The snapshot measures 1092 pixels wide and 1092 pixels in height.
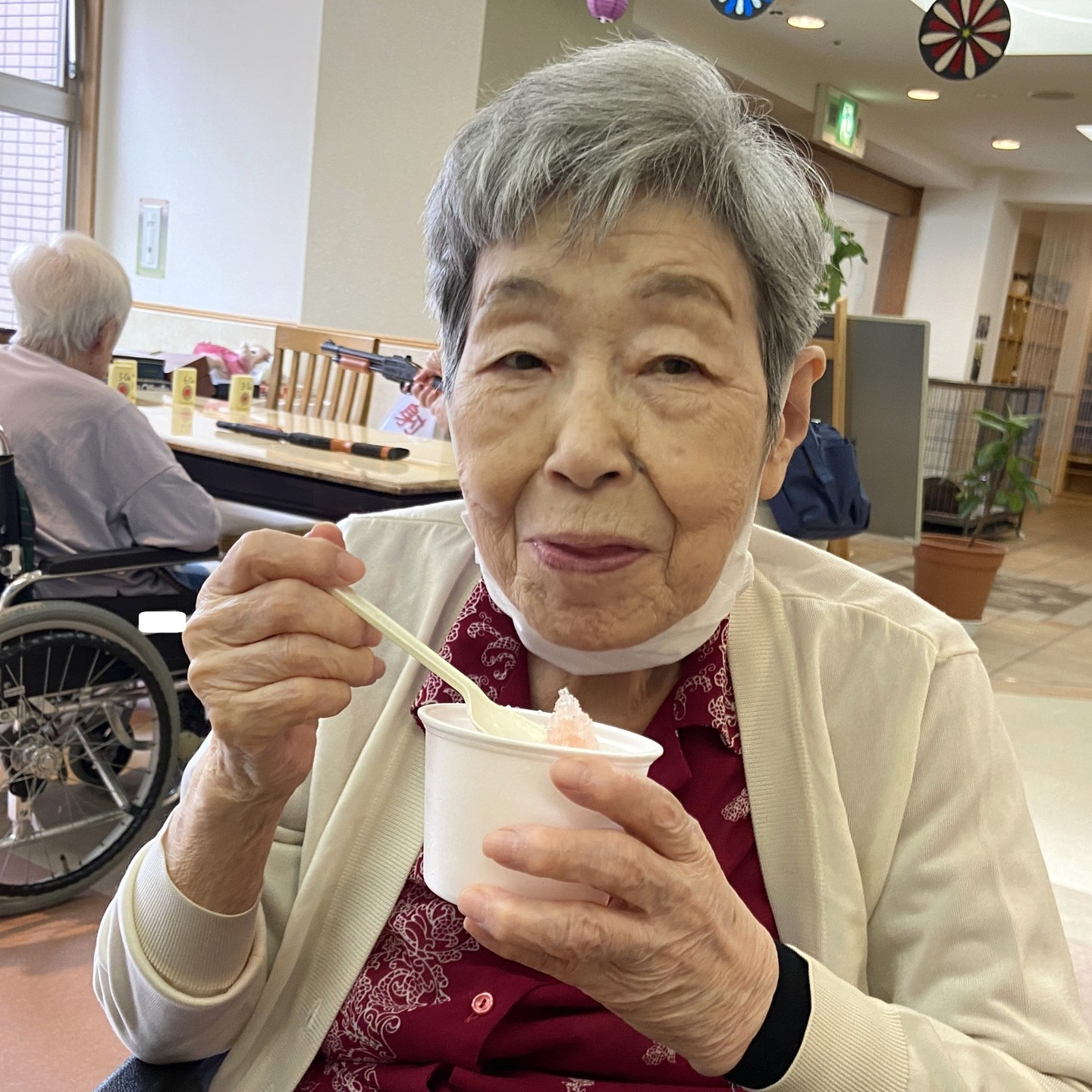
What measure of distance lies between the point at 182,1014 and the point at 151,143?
7166 mm

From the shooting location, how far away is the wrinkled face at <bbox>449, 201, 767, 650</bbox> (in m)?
0.93

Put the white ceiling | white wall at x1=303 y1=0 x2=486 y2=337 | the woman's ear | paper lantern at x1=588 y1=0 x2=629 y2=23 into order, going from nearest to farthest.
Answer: the woman's ear
paper lantern at x1=588 y1=0 x2=629 y2=23
white wall at x1=303 y1=0 x2=486 y2=337
the white ceiling

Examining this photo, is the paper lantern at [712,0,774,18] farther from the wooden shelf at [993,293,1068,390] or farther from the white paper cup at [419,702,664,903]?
the wooden shelf at [993,293,1068,390]

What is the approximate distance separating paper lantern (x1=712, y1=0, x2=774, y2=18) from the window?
4.13 metres

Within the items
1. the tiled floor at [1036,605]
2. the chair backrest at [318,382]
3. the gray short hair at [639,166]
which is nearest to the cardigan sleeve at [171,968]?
the gray short hair at [639,166]

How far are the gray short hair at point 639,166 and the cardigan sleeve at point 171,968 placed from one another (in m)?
0.56

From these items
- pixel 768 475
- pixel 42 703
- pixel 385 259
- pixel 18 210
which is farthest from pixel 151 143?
pixel 768 475

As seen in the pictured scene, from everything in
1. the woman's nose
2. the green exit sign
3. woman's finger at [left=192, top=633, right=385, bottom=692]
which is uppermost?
the green exit sign

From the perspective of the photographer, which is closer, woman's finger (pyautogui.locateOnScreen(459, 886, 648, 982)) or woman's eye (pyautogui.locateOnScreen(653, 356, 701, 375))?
woman's finger (pyautogui.locateOnScreen(459, 886, 648, 982))

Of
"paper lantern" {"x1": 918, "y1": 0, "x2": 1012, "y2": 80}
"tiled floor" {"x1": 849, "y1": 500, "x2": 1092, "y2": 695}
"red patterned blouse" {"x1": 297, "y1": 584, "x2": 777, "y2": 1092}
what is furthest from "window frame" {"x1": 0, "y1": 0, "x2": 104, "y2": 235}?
"red patterned blouse" {"x1": 297, "y1": 584, "x2": 777, "y2": 1092}

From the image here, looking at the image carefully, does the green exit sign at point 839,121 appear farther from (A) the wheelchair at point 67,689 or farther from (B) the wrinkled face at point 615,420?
(B) the wrinkled face at point 615,420

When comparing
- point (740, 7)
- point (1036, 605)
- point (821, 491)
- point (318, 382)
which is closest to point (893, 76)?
point (740, 7)

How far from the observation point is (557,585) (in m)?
0.95

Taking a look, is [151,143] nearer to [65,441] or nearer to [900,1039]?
[65,441]
